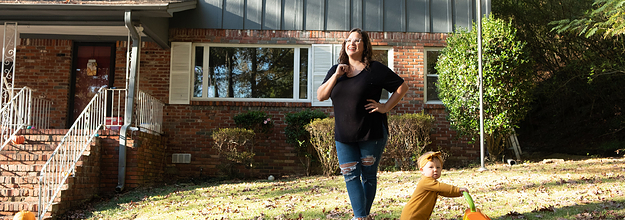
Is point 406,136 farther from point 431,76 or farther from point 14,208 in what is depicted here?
point 14,208

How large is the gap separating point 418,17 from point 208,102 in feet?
15.2

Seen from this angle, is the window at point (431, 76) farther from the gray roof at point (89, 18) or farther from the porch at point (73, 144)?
the porch at point (73, 144)

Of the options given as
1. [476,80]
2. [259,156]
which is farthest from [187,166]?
[476,80]

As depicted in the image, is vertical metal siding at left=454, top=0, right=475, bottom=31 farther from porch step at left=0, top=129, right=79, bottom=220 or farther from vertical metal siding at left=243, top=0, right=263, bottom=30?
porch step at left=0, top=129, right=79, bottom=220

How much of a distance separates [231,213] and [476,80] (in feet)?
16.3

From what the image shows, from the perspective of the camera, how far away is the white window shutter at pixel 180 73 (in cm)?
918

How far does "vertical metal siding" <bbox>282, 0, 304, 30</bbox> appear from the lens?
9.38 meters

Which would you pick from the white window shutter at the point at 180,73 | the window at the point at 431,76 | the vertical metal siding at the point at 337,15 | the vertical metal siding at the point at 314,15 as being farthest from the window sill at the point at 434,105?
the white window shutter at the point at 180,73

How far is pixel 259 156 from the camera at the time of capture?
357 inches

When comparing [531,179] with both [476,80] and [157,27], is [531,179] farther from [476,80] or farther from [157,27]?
[157,27]

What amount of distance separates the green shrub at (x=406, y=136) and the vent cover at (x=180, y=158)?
389 cm

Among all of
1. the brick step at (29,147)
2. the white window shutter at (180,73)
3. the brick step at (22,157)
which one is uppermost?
the white window shutter at (180,73)

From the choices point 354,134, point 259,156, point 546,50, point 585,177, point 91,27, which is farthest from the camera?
point 546,50

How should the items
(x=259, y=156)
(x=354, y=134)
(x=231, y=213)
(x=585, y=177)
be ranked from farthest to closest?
(x=259, y=156)
(x=585, y=177)
(x=231, y=213)
(x=354, y=134)
